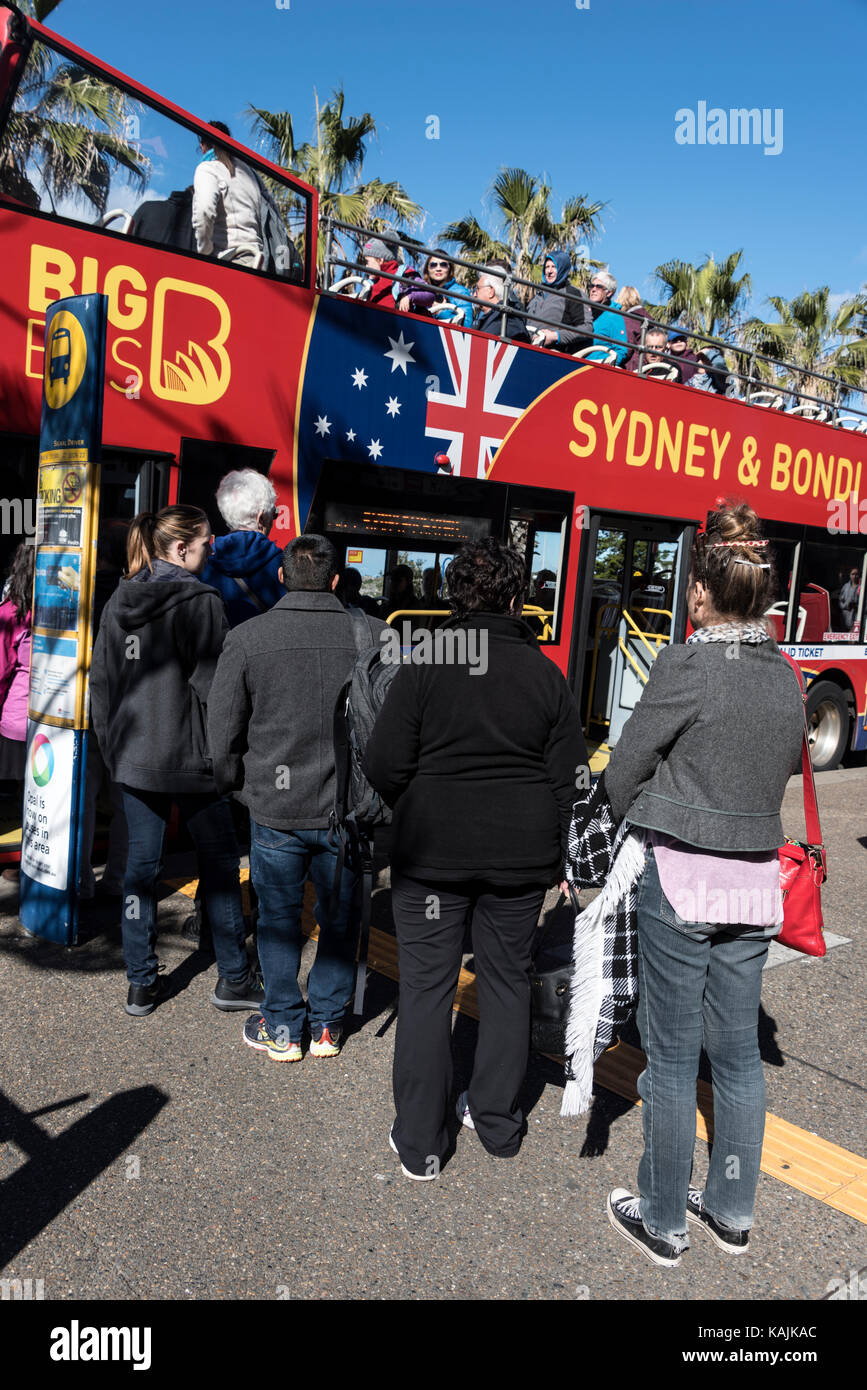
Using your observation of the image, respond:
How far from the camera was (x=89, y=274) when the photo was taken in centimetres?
465

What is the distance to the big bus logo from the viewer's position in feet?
14.5

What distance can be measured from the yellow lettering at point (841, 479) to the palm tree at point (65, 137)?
7.49 metres

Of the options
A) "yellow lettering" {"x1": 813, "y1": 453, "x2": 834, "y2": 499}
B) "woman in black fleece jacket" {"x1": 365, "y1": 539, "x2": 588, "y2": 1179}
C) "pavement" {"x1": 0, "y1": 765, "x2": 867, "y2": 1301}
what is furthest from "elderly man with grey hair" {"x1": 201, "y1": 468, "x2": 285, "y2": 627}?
"yellow lettering" {"x1": 813, "y1": 453, "x2": 834, "y2": 499}

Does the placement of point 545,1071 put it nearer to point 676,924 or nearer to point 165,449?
point 676,924

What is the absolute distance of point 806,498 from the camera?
380 inches

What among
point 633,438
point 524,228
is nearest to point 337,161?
point 524,228

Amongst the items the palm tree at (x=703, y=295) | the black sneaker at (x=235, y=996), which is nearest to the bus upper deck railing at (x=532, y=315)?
the black sneaker at (x=235, y=996)

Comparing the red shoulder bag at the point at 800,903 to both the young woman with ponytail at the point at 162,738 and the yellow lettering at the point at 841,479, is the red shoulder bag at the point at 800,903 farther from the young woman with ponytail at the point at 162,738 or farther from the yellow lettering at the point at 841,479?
the yellow lettering at the point at 841,479

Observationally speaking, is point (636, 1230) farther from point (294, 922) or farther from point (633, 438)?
point (633, 438)

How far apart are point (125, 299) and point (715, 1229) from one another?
4.41 meters

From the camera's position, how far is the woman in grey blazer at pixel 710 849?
245 cm

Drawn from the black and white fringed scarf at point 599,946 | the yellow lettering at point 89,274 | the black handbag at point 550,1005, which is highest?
the yellow lettering at point 89,274

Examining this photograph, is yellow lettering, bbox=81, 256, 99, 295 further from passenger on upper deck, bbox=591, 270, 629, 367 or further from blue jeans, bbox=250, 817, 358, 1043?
passenger on upper deck, bbox=591, 270, 629, 367

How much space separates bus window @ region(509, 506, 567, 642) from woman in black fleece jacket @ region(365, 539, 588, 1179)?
393 centimetres
